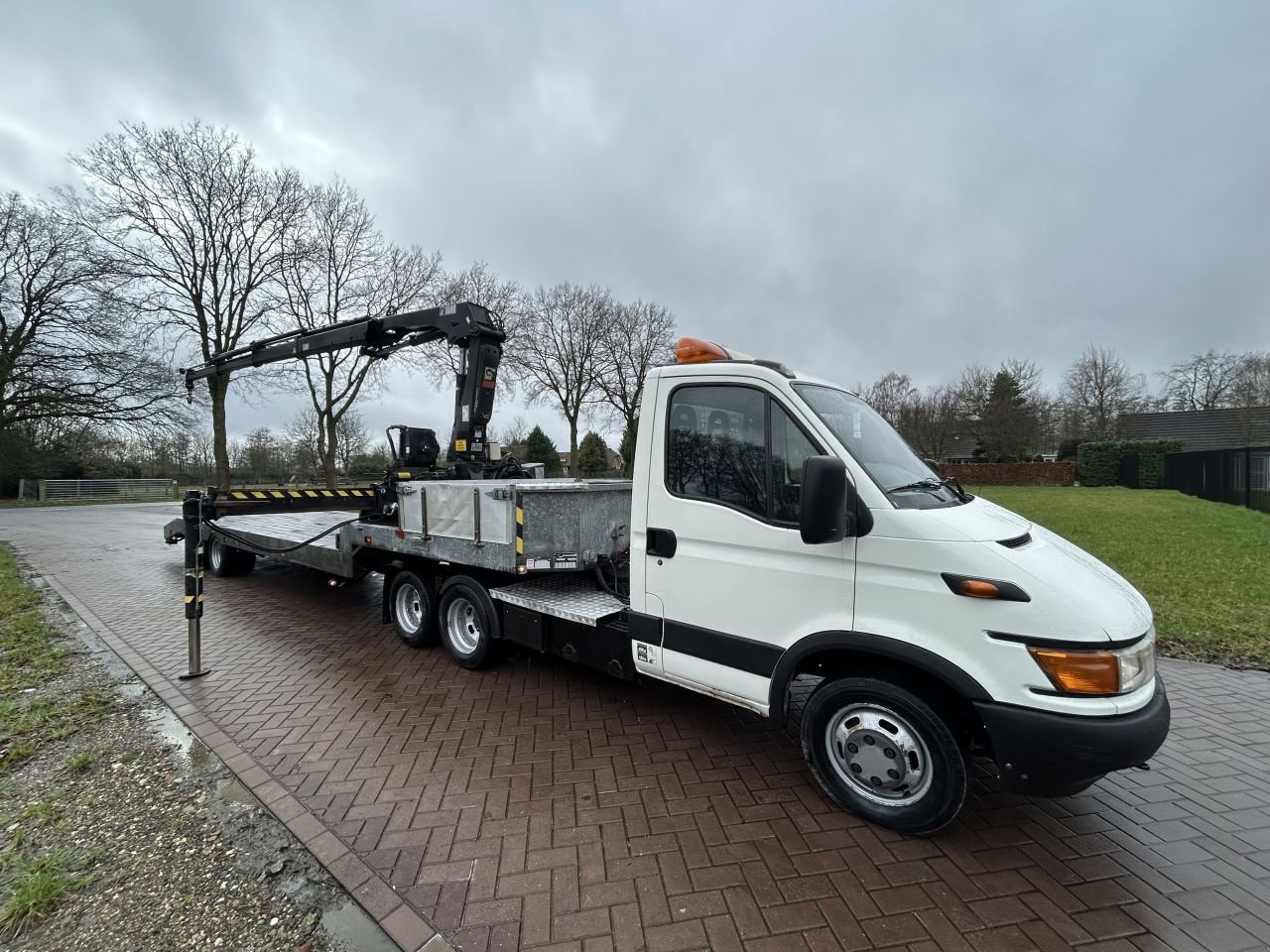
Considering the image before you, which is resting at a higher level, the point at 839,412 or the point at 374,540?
the point at 839,412

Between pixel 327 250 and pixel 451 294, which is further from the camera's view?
pixel 451 294

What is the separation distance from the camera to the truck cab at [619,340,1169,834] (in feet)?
7.47

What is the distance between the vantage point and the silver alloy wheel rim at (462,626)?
498cm

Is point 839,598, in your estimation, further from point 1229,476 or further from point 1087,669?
point 1229,476

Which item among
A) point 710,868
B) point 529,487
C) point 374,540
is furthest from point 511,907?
point 374,540

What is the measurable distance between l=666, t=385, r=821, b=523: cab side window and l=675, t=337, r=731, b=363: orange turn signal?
0.63 ft

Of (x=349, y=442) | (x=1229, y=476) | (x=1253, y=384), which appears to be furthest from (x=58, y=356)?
(x=1253, y=384)

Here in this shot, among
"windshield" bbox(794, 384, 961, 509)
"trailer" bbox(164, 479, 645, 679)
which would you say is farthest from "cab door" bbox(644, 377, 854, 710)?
"trailer" bbox(164, 479, 645, 679)

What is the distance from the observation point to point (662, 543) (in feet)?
10.9

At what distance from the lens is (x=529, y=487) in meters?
4.14

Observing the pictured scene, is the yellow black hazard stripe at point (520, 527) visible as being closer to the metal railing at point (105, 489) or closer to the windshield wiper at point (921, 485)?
the windshield wiper at point (921, 485)

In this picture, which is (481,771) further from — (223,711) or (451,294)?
(451,294)

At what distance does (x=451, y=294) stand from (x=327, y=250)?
4.78 meters

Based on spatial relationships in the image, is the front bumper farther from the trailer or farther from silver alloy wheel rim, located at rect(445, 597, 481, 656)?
silver alloy wheel rim, located at rect(445, 597, 481, 656)
